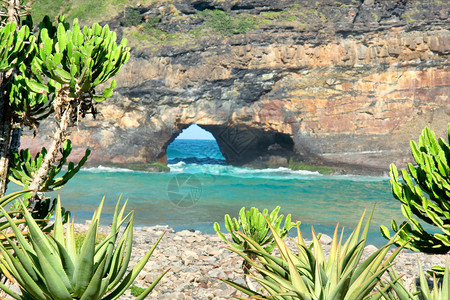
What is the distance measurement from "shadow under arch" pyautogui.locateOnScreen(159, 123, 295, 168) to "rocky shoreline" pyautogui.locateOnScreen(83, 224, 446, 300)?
30.2 meters

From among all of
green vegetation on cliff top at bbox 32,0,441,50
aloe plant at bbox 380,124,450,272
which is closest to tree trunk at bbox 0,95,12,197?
aloe plant at bbox 380,124,450,272

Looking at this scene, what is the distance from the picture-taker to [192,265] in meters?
9.48

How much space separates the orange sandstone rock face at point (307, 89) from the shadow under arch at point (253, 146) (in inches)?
158

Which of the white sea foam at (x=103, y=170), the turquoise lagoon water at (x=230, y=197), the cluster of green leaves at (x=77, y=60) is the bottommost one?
the white sea foam at (x=103, y=170)

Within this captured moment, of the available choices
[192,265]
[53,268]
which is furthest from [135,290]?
[53,268]

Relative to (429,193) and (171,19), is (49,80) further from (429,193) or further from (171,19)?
(171,19)

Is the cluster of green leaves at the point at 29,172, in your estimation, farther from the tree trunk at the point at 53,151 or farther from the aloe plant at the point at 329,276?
the aloe plant at the point at 329,276

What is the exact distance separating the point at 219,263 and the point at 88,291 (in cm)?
698

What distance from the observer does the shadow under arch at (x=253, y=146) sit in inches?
1740

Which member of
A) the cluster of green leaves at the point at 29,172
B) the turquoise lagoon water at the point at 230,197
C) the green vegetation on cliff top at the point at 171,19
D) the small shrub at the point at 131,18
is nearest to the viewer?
the cluster of green leaves at the point at 29,172

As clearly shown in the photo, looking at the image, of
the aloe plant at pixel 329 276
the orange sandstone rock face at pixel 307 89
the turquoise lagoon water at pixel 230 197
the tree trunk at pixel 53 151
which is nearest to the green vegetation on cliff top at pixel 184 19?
the orange sandstone rock face at pixel 307 89

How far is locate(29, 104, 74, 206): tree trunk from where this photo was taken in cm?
481

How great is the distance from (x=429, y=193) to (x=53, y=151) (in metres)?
4.90

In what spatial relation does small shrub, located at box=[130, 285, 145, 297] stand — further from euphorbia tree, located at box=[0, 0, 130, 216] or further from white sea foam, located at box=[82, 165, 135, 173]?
white sea foam, located at box=[82, 165, 135, 173]
